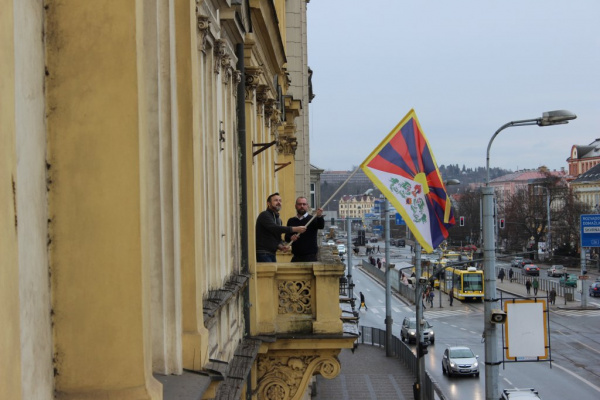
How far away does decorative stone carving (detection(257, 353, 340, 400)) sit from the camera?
1232 centimetres

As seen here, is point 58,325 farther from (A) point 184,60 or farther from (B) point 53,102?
(A) point 184,60

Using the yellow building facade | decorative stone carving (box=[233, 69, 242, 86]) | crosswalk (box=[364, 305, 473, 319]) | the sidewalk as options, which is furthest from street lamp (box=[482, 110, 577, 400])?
crosswalk (box=[364, 305, 473, 319])

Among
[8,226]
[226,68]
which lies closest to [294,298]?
[226,68]

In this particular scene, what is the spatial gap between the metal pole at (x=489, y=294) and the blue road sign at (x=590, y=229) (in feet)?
115

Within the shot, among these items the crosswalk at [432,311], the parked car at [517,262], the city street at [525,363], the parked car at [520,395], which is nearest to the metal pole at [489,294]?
the city street at [525,363]

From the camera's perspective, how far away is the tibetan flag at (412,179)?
A: 16438mm

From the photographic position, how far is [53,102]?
4.45m

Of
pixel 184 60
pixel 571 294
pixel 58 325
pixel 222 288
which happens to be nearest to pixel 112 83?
pixel 58 325

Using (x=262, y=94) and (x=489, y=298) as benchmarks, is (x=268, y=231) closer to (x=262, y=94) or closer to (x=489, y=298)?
(x=262, y=94)

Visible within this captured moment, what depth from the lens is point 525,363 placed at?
43.7 m

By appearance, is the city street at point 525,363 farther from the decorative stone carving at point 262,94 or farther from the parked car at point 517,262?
the parked car at point 517,262

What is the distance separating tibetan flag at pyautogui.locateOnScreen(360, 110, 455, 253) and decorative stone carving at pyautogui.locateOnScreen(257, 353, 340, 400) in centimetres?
459

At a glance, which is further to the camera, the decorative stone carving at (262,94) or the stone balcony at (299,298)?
the decorative stone carving at (262,94)

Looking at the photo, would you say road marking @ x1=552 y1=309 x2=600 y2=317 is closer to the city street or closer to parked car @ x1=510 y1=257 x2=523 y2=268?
the city street
